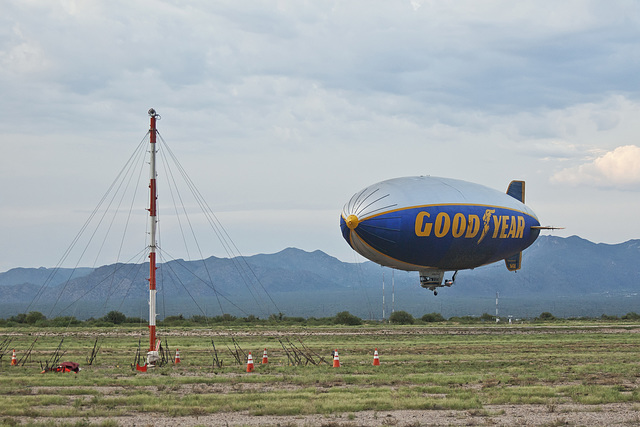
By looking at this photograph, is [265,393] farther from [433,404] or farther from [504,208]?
[504,208]

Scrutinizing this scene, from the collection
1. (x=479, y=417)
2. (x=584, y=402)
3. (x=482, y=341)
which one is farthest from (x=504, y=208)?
(x=479, y=417)

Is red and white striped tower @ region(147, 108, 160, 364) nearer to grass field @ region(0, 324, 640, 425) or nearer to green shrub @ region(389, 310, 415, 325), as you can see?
grass field @ region(0, 324, 640, 425)

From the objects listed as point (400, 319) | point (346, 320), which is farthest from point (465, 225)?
point (400, 319)

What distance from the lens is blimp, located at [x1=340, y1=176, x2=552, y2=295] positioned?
39281 millimetres

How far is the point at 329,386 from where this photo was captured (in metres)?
25.7

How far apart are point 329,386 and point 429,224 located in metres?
16.3

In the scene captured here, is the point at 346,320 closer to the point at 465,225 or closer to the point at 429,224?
the point at 465,225

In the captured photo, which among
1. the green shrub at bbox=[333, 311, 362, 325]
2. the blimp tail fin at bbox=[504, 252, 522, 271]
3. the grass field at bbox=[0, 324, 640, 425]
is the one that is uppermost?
the blimp tail fin at bbox=[504, 252, 522, 271]

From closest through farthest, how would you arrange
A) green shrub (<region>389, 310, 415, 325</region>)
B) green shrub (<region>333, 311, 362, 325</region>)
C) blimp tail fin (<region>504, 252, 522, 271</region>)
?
blimp tail fin (<region>504, 252, 522, 271</region>) < green shrub (<region>333, 311, 362, 325</region>) < green shrub (<region>389, 310, 415, 325</region>)

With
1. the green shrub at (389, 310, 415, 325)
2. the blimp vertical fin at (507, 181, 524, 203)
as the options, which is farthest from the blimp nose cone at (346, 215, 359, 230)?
the green shrub at (389, 310, 415, 325)

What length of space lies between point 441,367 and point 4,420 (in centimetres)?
1941

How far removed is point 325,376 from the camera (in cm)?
2808

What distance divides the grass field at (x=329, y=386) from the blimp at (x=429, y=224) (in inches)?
213

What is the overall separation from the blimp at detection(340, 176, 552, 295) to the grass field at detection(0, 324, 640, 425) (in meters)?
5.42
